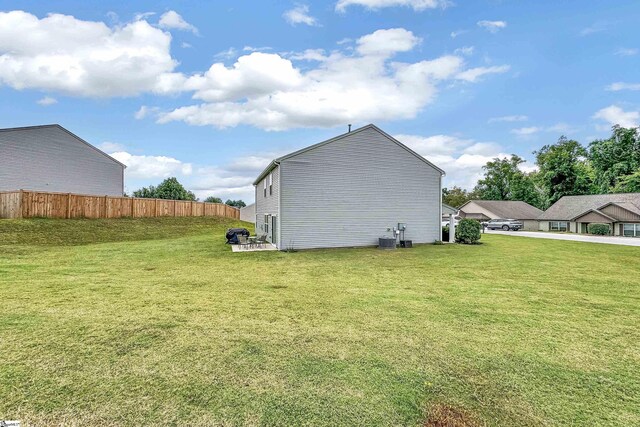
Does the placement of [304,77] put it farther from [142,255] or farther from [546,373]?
[546,373]

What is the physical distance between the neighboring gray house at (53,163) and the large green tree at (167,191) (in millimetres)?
34462

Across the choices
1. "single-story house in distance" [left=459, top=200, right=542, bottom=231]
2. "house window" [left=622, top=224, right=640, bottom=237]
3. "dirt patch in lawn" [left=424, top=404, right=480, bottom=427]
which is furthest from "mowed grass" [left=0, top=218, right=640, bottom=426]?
"single-story house in distance" [left=459, top=200, right=542, bottom=231]

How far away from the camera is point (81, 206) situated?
24188 mm

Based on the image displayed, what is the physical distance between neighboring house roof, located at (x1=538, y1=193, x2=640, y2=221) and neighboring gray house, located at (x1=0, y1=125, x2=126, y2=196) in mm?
53388

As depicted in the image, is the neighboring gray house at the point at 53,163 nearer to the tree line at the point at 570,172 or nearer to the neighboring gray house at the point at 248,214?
the neighboring gray house at the point at 248,214

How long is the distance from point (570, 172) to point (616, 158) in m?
5.86

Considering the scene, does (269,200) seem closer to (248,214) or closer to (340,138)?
(340,138)

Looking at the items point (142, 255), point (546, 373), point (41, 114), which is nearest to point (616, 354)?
point (546, 373)

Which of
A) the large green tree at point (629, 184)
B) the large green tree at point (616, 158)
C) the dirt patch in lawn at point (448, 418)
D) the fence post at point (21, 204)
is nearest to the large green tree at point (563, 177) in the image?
the large green tree at point (616, 158)

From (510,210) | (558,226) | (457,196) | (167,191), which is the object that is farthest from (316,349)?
(457,196)

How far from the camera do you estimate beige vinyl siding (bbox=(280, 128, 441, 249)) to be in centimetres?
1711

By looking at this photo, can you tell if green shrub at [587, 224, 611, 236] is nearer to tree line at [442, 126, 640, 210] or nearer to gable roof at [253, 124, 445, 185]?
tree line at [442, 126, 640, 210]

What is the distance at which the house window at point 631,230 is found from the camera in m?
34.5

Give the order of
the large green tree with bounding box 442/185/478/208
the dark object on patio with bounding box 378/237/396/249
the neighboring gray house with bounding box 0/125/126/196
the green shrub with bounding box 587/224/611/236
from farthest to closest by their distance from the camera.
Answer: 1. the large green tree with bounding box 442/185/478/208
2. the green shrub with bounding box 587/224/611/236
3. the neighboring gray house with bounding box 0/125/126/196
4. the dark object on patio with bounding box 378/237/396/249
